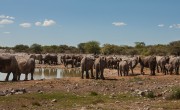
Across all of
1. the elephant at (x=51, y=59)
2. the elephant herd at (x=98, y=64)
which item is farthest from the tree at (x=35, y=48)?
the elephant herd at (x=98, y=64)

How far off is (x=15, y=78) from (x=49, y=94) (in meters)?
11.4

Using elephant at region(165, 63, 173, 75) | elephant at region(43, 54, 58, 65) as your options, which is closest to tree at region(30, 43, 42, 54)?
elephant at region(43, 54, 58, 65)

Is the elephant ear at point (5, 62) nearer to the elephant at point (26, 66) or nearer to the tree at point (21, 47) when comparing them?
the elephant at point (26, 66)

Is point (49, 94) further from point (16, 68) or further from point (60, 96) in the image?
point (16, 68)

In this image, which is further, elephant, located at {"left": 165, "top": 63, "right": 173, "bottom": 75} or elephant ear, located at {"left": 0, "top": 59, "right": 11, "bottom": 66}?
elephant, located at {"left": 165, "top": 63, "right": 173, "bottom": 75}

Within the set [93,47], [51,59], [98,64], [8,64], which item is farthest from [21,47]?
[8,64]

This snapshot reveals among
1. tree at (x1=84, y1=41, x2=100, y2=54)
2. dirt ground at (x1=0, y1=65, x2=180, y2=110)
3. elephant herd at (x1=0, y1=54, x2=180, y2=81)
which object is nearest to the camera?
dirt ground at (x1=0, y1=65, x2=180, y2=110)

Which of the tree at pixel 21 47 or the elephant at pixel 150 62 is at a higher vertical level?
the tree at pixel 21 47

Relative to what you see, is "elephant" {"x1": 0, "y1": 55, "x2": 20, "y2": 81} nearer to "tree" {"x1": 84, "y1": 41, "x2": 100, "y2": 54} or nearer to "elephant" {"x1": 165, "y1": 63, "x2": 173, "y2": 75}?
"elephant" {"x1": 165, "y1": 63, "x2": 173, "y2": 75}

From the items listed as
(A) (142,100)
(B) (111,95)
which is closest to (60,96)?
(B) (111,95)

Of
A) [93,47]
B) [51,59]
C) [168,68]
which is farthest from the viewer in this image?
[93,47]

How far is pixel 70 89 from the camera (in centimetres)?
2389

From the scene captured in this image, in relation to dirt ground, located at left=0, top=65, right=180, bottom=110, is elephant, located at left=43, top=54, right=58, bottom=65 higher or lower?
higher

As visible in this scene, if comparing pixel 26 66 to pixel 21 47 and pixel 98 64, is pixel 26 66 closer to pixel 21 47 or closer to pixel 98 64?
pixel 98 64
